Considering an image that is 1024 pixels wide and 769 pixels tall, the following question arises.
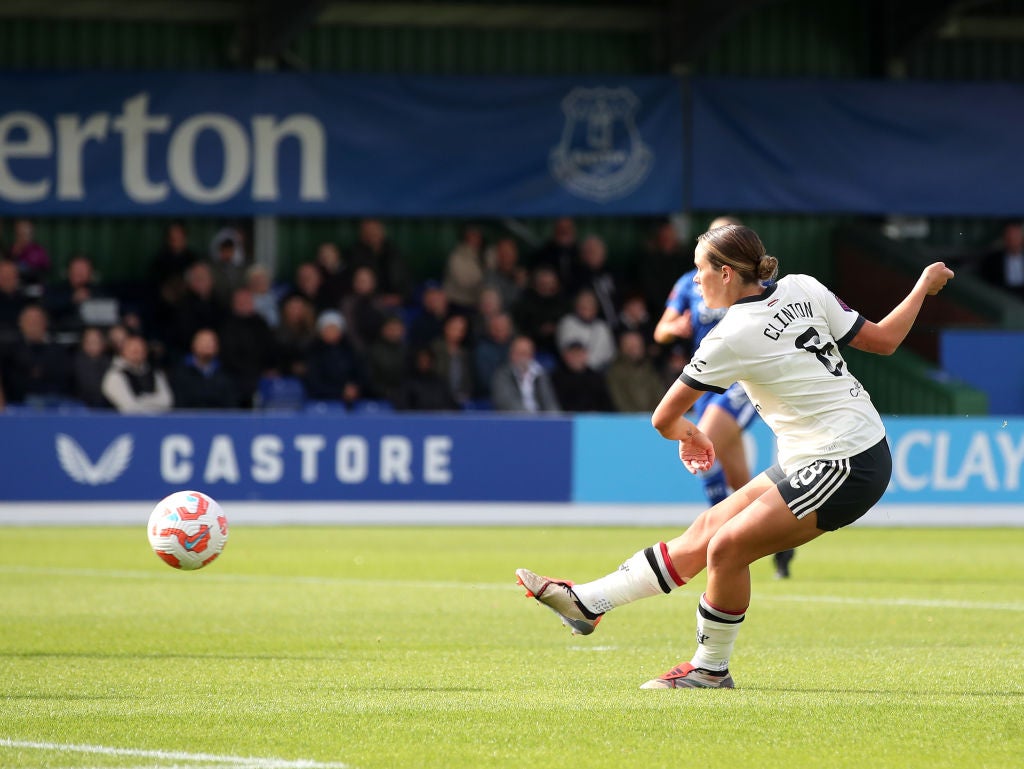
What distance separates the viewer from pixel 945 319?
80.5 feet

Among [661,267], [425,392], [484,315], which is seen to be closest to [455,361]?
[425,392]

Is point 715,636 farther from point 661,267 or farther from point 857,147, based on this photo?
point 857,147

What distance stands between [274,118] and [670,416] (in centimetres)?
1716

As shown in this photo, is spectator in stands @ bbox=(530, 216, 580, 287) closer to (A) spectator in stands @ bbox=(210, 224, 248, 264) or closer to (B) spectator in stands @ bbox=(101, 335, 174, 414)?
(A) spectator in stands @ bbox=(210, 224, 248, 264)

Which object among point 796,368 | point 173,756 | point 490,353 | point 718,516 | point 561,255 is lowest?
point 173,756

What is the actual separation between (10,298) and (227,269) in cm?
280

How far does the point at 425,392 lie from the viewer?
66.1 ft

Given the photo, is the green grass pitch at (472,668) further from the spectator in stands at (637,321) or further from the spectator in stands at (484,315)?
the spectator in stands at (637,321)

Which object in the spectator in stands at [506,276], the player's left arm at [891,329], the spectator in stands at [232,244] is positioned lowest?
the player's left arm at [891,329]

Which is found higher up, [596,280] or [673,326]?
[596,280]

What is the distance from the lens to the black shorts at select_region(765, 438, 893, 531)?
6.39 meters

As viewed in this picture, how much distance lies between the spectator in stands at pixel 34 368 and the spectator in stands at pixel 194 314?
192 cm

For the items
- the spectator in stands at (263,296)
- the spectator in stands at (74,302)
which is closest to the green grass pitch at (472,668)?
the spectator in stands at (74,302)

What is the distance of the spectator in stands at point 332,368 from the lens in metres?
20.1
